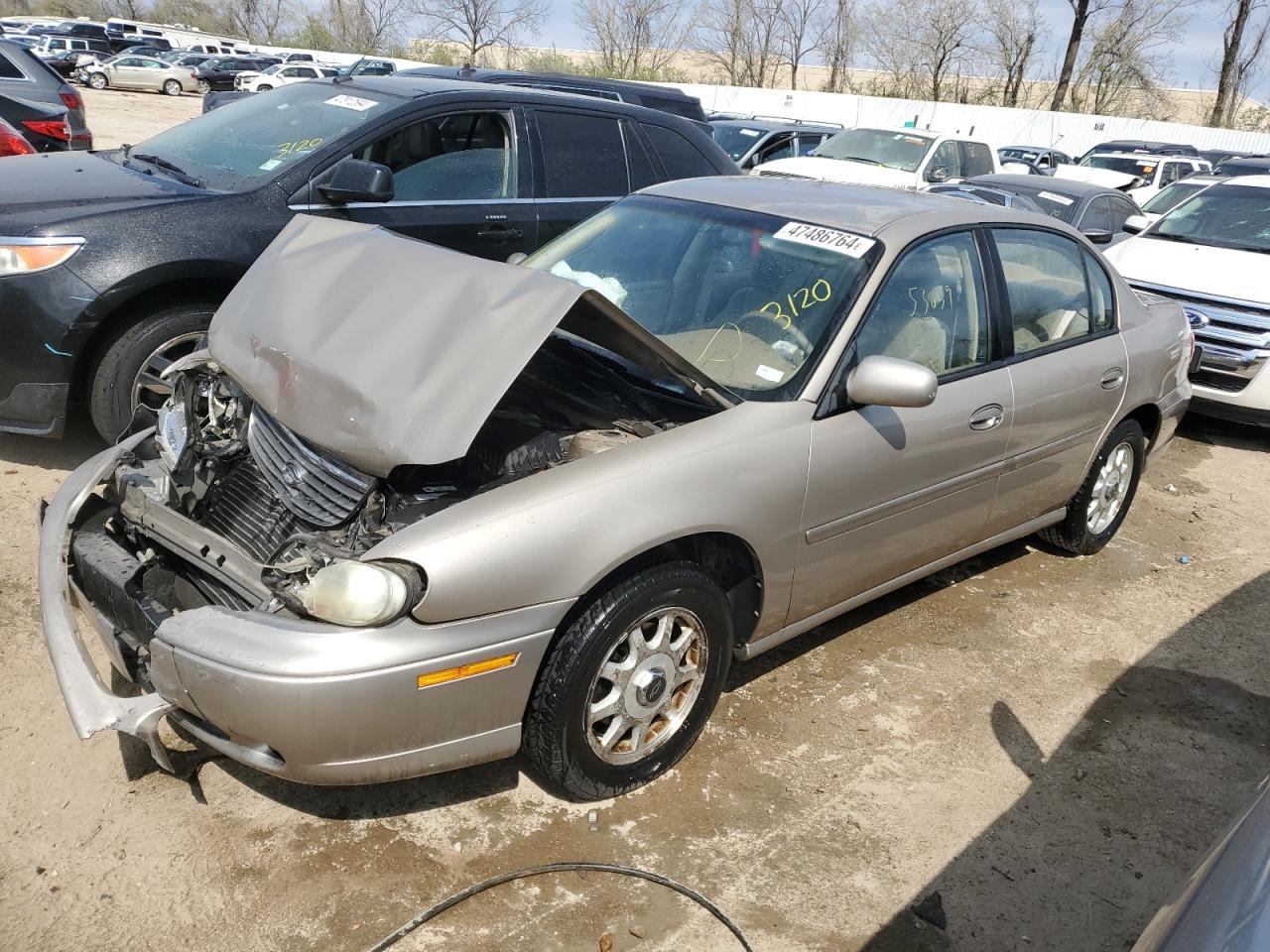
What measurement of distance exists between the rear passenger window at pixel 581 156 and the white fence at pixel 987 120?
3147cm

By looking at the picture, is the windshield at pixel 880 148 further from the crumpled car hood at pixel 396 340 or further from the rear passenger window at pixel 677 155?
the crumpled car hood at pixel 396 340

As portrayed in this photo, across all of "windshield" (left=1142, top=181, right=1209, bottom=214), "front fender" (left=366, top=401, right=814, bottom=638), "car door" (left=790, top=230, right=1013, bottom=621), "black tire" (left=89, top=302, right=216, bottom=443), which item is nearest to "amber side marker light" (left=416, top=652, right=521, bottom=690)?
"front fender" (left=366, top=401, right=814, bottom=638)

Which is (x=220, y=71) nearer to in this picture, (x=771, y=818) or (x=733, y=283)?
(x=733, y=283)

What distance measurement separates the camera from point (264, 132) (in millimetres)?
5320

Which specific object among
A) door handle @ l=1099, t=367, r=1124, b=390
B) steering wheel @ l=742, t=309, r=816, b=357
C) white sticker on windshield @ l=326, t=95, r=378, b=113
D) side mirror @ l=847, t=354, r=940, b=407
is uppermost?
white sticker on windshield @ l=326, t=95, r=378, b=113

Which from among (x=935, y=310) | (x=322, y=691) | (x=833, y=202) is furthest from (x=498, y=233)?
→ (x=322, y=691)

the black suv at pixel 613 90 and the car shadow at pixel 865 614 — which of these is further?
the black suv at pixel 613 90

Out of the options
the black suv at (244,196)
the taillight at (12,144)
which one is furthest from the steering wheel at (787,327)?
the taillight at (12,144)

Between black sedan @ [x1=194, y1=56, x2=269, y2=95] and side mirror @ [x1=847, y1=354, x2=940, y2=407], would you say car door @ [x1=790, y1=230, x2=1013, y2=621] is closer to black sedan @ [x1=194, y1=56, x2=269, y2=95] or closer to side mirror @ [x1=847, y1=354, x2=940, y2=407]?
side mirror @ [x1=847, y1=354, x2=940, y2=407]

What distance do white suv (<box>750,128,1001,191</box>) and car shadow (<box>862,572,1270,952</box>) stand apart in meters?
9.63

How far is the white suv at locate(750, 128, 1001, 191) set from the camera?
513 inches

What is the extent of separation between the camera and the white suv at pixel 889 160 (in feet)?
42.8

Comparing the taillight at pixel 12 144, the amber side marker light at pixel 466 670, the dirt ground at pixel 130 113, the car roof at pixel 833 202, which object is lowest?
the dirt ground at pixel 130 113

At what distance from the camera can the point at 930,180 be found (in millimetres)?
13203
